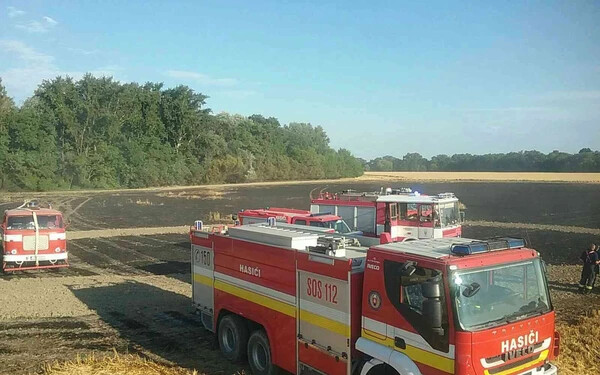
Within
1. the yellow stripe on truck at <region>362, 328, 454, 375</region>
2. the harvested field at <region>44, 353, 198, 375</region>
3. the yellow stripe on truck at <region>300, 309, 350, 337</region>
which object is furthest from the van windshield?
the yellow stripe on truck at <region>362, 328, 454, 375</region>

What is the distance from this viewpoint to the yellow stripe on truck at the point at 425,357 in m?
5.99

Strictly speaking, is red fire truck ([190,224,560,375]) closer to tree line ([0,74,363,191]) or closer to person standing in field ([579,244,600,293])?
person standing in field ([579,244,600,293])

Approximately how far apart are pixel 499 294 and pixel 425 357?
117 cm

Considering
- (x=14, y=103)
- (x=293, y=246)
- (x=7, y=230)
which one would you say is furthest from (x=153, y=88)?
(x=293, y=246)

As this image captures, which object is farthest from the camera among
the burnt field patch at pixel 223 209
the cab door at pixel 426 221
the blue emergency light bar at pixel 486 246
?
the burnt field patch at pixel 223 209

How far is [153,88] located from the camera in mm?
95875

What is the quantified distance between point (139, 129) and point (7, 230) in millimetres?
72878

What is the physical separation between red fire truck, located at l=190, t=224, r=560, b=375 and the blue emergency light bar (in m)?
0.02

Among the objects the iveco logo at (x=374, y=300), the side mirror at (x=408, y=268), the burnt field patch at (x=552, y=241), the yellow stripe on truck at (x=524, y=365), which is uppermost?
the side mirror at (x=408, y=268)

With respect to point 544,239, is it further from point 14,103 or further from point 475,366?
point 14,103

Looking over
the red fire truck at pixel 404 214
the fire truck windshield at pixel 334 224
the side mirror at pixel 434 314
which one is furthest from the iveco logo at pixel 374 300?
the fire truck windshield at pixel 334 224

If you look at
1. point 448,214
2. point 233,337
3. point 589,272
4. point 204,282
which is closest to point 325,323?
point 233,337

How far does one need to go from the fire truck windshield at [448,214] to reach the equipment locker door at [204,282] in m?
10.4

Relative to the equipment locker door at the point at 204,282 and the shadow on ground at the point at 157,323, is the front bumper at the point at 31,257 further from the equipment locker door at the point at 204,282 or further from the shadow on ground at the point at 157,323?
the equipment locker door at the point at 204,282
